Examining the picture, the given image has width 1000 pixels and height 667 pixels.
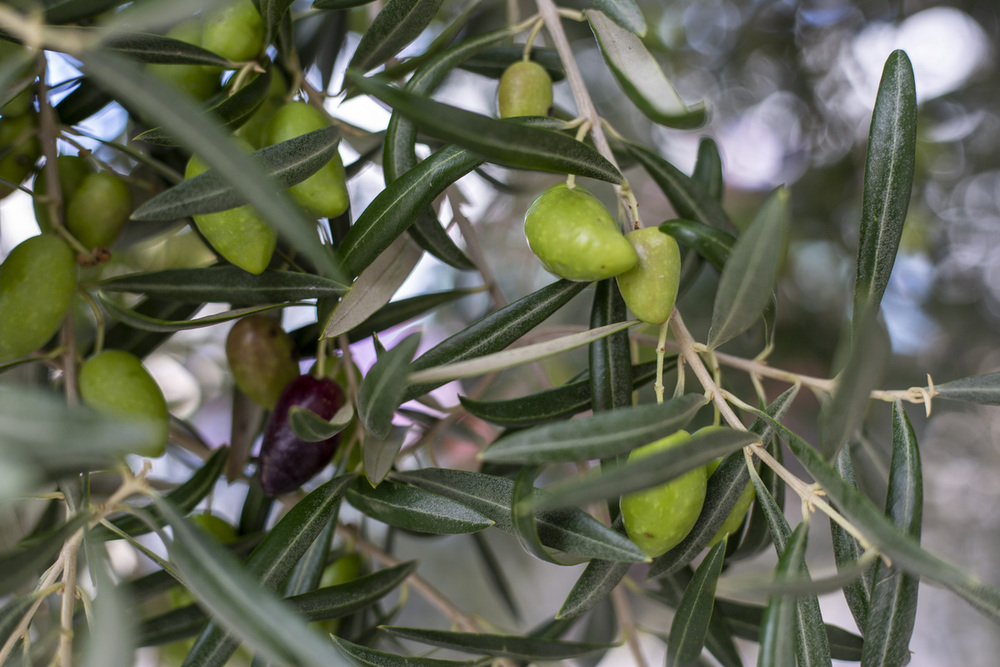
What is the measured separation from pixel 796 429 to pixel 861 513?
1.13 m

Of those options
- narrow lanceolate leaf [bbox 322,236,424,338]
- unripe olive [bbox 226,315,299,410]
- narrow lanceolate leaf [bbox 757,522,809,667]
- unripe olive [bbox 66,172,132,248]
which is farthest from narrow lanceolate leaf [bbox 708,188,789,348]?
unripe olive [bbox 66,172,132,248]

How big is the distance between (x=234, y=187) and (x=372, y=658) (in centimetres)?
28

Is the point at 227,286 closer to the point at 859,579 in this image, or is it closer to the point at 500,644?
the point at 500,644

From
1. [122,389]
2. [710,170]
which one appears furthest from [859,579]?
[122,389]

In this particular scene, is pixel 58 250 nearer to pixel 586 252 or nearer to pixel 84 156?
pixel 84 156

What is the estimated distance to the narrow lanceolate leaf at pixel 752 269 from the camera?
313 mm

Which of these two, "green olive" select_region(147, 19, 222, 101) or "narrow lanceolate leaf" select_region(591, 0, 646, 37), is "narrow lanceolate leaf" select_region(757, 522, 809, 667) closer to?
"narrow lanceolate leaf" select_region(591, 0, 646, 37)

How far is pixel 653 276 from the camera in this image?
365mm

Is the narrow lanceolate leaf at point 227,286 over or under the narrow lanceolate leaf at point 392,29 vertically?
under

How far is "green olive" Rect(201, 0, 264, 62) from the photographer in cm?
44

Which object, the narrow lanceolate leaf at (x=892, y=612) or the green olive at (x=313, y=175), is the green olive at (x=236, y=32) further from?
the narrow lanceolate leaf at (x=892, y=612)

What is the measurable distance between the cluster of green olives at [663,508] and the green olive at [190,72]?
1.24ft

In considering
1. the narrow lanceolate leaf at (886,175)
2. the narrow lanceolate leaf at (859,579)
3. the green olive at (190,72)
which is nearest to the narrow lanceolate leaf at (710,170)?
the narrow lanceolate leaf at (886,175)

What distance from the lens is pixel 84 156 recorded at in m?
0.51
